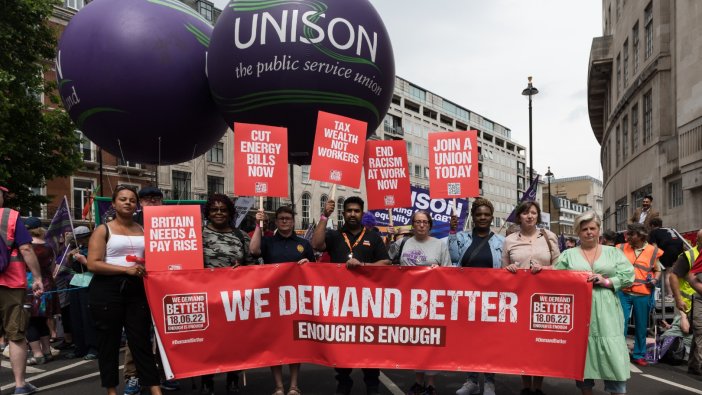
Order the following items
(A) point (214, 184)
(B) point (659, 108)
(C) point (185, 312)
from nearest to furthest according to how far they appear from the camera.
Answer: (C) point (185, 312), (B) point (659, 108), (A) point (214, 184)

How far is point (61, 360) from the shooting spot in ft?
26.1

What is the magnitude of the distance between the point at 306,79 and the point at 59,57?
133 inches

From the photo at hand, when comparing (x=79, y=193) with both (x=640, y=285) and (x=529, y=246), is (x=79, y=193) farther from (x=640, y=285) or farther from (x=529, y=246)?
(x=529, y=246)

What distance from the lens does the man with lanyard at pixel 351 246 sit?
18.2 feet

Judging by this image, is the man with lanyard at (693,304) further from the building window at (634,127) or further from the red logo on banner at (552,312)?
the building window at (634,127)

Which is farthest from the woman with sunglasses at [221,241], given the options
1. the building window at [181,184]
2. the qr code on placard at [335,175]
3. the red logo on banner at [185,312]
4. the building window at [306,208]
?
the building window at [306,208]

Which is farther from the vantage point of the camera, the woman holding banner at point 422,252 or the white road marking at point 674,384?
the white road marking at point 674,384

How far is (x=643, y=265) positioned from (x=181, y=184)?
3921cm

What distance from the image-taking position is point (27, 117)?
1897 cm

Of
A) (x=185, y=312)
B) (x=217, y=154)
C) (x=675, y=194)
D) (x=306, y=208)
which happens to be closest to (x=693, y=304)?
(x=185, y=312)

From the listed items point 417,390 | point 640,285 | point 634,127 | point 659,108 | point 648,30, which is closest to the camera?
point 417,390

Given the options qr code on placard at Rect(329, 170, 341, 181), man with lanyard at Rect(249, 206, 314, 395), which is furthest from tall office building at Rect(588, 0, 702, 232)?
man with lanyard at Rect(249, 206, 314, 395)

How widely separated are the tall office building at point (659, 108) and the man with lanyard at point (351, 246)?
55.0 feet

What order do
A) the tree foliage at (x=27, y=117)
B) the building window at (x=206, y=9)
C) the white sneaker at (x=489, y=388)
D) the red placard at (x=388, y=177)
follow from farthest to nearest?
the building window at (x=206, y=9)
the tree foliage at (x=27, y=117)
the red placard at (x=388, y=177)
the white sneaker at (x=489, y=388)
